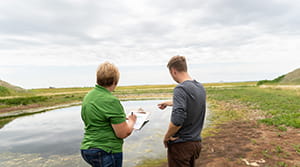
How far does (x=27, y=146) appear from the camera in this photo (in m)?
7.27

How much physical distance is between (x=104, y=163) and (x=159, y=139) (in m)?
5.47

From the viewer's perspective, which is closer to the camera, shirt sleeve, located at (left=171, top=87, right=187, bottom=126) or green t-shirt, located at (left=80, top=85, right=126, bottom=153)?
green t-shirt, located at (left=80, top=85, right=126, bottom=153)

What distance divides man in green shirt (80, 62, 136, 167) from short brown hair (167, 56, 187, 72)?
70 cm

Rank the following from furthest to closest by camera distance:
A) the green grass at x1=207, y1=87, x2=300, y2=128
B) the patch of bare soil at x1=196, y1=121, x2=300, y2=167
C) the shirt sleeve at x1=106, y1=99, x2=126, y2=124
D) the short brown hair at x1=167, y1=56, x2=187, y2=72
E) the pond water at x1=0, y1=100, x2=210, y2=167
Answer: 1. the green grass at x1=207, y1=87, x2=300, y2=128
2. the pond water at x1=0, y1=100, x2=210, y2=167
3. the patch of bare soil at x1=196, y1=121, x2=300, y2=167
4. the short brown hair at x1=167, y1=56, x2=187, y2=72
5. the shirt sleeve at x1=106, y1=99, x2=126, y2=124

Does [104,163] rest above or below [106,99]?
below

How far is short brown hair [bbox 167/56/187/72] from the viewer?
7.74 feet

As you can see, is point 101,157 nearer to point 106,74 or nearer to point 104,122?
point 104,122

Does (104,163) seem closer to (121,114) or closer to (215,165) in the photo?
(121,114)

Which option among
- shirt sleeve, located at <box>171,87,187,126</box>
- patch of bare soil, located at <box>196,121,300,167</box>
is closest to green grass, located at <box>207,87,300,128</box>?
patch of bare soil, located at <box>196,121,300,167</box>

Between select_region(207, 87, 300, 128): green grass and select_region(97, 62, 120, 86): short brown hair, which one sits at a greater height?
select_region(97, 62, 120, 86): short brown hair

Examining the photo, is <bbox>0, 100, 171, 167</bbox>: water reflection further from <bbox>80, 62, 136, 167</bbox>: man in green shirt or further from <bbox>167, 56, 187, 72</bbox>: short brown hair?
<bbox>167, 56, 187, 72</bbox>: short brown hair

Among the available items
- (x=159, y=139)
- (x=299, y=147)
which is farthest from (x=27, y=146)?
(x=299, y=147)

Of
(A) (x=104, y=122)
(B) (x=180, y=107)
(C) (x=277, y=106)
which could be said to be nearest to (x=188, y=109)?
(B) (x=180, y=107)

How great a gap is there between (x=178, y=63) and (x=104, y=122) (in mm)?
1125
